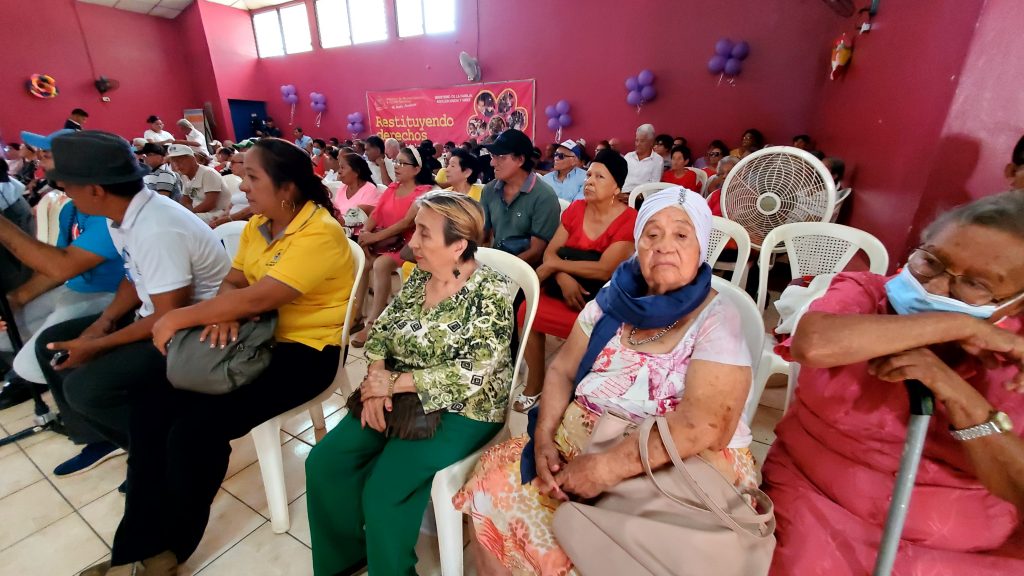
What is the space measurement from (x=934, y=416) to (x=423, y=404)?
3.98 feet

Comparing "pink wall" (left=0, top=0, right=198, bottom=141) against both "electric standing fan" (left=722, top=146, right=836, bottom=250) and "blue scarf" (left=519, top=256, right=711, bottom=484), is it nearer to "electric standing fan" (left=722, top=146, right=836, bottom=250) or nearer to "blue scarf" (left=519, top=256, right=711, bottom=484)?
"blue scarf" (left=519, top=256, right=711, bottom=484)

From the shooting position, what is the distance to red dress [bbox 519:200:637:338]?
205 centimetres

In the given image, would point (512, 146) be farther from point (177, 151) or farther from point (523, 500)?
point (177, 151)

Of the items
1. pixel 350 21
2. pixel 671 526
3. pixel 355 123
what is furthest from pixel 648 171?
pixel 350 21

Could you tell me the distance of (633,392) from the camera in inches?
44.5

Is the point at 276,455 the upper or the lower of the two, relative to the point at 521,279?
lower

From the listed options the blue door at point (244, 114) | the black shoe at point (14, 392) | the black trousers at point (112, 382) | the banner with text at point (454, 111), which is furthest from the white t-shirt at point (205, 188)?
the blue door at point (244, 114)

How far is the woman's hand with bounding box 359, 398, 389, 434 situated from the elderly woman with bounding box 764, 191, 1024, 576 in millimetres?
1076

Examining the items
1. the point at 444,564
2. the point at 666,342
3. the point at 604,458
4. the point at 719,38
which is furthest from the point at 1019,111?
the point at 719,38

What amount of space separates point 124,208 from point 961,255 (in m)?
2.32

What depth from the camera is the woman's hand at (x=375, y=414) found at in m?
1.32

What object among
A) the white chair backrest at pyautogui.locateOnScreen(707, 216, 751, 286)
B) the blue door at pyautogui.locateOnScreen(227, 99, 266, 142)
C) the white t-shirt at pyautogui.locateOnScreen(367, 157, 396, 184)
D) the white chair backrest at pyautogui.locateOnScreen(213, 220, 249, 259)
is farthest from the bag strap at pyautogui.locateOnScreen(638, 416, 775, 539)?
the blue door at pyautogui.locateOnScreen(227, 99, 266, 142)

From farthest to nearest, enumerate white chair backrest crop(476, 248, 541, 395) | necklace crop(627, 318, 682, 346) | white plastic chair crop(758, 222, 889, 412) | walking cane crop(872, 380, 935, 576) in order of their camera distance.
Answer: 1. white plastic chair crop(758, 222, 889, 412)
2. white chair backrest crop(476, 248, 541, 395)
3. necklace crop(627, 318, 682, 346)
4. walking cane crop(872, 380, 935, 576)

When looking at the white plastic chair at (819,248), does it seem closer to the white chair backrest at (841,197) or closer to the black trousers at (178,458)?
the white chair backrest at (841,197)
